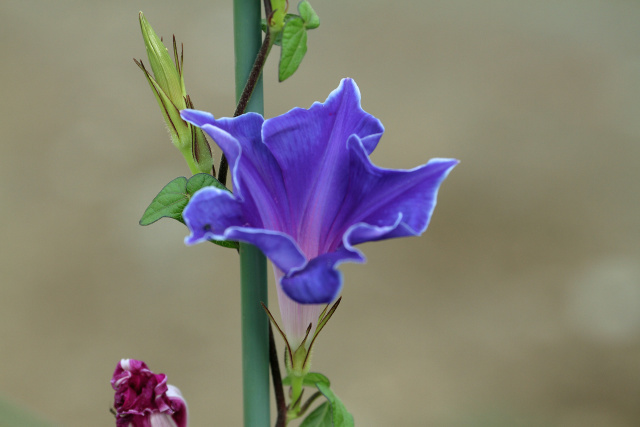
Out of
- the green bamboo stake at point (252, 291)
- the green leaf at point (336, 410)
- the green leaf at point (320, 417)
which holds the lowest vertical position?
the green leaf at point (320, 417)

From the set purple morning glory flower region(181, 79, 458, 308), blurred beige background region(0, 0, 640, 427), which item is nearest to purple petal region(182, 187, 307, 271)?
purple morning glory flower region(181, 79, 458, 308)

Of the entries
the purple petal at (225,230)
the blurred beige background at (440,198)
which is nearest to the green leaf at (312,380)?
the purple petal at (225,230)

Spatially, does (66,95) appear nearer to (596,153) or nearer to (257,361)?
(596,153)

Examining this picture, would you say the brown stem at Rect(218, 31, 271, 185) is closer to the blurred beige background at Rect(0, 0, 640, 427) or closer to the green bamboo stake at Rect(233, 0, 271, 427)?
the green bamboo stake at Rect(233, 0, 271, 427)

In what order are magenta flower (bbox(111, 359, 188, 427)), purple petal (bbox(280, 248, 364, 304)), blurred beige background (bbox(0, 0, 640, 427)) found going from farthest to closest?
blurred beige background (bbox(0, 0, 640, 427)) < magenta flower (bbox(111, 359, 188, 427)) < purple petal (bbox(280, 248, 364, 304))

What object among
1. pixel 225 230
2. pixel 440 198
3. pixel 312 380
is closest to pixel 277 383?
pixel 312 380

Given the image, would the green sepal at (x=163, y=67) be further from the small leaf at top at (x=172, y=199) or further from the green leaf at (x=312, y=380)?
the green leaf at (x=312, y=380)

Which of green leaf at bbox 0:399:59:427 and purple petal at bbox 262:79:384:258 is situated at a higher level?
purple petal at bbox 262:79:384:258

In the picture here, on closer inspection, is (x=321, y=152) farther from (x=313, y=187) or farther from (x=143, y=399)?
(x=143, y=399)
